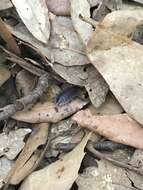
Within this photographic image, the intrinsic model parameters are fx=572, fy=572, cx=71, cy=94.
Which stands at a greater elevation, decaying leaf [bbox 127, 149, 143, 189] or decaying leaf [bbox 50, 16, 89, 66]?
decaying leaf [bbox 50, 16, 89, 66]

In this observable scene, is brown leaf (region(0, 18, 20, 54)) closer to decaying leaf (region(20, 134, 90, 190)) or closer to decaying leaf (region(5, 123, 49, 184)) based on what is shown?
decaying leaf (region(5, 123, 49, 184))

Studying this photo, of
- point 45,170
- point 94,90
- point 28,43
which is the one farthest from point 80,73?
point 45,170

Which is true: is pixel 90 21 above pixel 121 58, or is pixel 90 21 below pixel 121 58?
above

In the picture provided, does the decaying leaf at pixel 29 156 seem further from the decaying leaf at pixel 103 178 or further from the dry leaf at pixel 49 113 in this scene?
the decaying leaf at pixel 103 178

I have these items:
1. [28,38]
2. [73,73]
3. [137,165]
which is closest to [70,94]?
[73,73]

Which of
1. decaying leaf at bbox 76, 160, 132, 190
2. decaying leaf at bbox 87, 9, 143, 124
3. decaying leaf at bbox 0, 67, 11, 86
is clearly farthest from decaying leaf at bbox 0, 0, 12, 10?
decaying leaf at bbox 76, 160, 132, 190

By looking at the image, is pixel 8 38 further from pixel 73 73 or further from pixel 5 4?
pixel 73 73

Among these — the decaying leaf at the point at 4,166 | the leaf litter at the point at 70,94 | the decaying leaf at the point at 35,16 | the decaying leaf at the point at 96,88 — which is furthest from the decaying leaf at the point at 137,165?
the decaying leaf at the point at 35,16

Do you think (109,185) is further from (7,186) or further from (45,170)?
(7,186)
